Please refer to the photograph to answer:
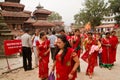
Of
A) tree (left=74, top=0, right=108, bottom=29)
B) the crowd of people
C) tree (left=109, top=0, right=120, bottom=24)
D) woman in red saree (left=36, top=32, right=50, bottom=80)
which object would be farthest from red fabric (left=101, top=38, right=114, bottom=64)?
tree (left=74, top=0, right=108, bottom=29)

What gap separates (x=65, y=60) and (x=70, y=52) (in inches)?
7.1

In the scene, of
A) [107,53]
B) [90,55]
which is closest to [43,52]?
[90,55]

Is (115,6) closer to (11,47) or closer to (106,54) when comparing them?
(106,54)

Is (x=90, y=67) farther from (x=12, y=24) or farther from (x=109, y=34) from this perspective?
(x=12, y=24)

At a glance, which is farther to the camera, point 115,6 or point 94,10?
point 94,10

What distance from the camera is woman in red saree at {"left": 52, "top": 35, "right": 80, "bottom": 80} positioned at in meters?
4.61

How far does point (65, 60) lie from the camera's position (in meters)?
4.62

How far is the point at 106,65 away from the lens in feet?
35.6

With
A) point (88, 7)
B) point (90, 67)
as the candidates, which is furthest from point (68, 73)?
point (88, 7)

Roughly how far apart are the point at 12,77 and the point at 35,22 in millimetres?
32810

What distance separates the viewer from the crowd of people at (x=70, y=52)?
15.3 feet

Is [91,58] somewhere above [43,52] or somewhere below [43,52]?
below

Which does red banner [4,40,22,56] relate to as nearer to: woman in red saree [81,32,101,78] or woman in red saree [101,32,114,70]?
woman in red saree [81,32,101,78]

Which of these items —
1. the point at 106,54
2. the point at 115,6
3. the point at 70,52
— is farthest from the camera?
the point at 115,6
